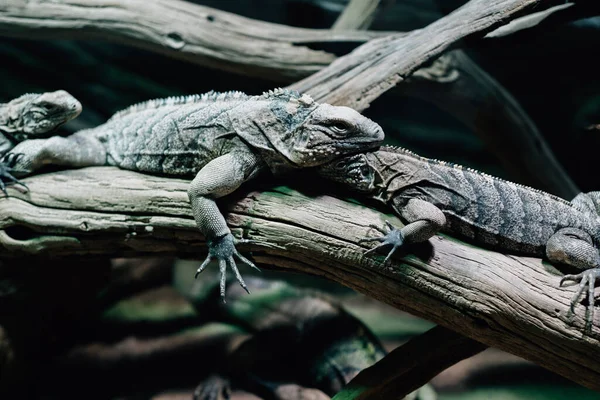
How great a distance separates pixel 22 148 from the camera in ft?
13.9

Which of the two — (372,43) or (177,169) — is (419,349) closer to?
(177,169)

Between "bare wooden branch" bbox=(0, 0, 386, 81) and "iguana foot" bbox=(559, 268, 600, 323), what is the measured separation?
347 centimetres

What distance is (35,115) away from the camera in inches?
170

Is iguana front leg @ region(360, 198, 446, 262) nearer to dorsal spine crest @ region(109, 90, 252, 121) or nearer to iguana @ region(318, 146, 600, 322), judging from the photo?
iguana @ region(318, 146, 600, 322)

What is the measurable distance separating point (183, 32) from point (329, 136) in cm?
287

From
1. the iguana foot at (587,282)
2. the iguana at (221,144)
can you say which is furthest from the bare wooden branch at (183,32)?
the iguana foot at (587,282)

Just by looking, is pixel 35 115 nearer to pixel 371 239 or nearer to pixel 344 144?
pixel 344 144

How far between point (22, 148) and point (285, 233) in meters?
2.54

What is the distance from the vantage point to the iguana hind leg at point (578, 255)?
332 centimetres

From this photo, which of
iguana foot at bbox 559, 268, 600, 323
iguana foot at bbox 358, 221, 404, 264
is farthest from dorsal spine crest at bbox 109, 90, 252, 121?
iguana foot at bbox 559, 268, 600, 323

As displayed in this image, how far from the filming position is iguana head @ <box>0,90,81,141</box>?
14.1 ft

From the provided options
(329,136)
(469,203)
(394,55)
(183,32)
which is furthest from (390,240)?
(183,32)

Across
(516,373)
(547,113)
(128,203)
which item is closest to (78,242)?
(128,203)

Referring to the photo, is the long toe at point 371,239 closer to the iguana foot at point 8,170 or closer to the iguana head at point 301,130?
the iguana head at point 301,130
